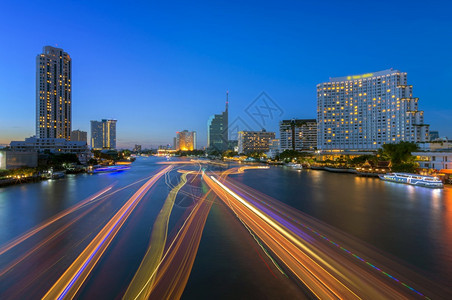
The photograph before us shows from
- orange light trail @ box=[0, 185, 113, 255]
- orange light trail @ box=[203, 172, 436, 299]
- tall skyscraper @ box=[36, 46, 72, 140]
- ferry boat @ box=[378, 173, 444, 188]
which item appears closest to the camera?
orange light trail @ box=[203, 172, 436, 299]

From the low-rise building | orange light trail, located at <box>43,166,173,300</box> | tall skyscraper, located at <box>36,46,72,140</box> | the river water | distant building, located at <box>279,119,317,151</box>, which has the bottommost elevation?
the river water

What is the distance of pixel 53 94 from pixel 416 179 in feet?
439

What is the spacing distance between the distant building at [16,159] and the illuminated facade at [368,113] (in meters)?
98.8

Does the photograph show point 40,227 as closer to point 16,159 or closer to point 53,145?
point 16,159

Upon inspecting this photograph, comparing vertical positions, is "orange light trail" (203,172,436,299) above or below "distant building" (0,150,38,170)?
below

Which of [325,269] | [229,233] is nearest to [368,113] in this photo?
[229,233]

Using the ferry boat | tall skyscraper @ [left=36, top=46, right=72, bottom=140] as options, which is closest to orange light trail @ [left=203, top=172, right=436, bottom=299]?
the ferry boat

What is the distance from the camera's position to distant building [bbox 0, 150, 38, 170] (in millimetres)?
34206

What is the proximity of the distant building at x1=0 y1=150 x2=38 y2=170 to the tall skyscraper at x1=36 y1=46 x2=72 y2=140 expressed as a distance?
8238cm

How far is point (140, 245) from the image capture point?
33.9 feet

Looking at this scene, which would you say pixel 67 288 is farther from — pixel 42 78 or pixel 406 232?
pixel 42 78

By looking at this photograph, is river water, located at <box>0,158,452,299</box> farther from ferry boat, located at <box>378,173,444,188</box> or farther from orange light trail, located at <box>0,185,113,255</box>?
ferry boat, located at <box>378,173,444,188</box>

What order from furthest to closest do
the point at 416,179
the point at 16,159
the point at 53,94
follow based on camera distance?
the point at 53,94
the point at 16,159
the point at 416,179

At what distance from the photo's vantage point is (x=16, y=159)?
3688 cm
